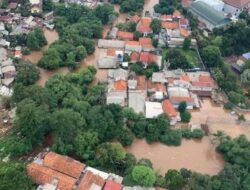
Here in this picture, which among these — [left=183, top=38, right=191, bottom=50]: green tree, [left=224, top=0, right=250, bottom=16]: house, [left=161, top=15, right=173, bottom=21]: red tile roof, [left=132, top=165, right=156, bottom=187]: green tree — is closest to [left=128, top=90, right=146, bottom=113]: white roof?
[left=132, top=165, right=156, bottom=187]: green tree

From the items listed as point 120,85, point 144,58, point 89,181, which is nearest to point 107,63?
point 144,58

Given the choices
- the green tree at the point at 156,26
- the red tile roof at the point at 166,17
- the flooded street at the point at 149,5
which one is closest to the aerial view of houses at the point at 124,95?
the red tile roof at the point at 166,17

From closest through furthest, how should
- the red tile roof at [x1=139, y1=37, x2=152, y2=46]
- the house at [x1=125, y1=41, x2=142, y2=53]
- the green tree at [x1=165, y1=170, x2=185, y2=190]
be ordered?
the green tree at [x1=165, y1=170, x2=185, y2=190] < the house at [x1=125, y1=41, x2=142, y2=53] < the red tile roof at [x1=139, y1=37, x2=152, y2=46]

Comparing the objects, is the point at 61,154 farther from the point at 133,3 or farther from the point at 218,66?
the point at 133,3

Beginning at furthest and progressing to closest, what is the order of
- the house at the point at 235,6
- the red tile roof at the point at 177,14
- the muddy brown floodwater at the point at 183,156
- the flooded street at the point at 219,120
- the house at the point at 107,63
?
the house at the point at 235,6
the red tile roof at the point at 177,14
the house at the point at 107,63
the flooded street at the point at 219,120
the muddy brown floodwater at the point at 183,156

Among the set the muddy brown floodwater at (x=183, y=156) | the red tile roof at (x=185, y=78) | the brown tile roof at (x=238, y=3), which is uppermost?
the brown tile roof at (x=238, y=3)

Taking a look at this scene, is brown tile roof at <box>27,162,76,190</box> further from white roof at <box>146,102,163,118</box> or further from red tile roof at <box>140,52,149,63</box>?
red tile roof at <box>140,52,149,63</box>

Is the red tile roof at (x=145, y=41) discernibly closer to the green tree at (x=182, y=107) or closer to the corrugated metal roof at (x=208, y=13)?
the corrugated metal roof at (x=208, y=13)
